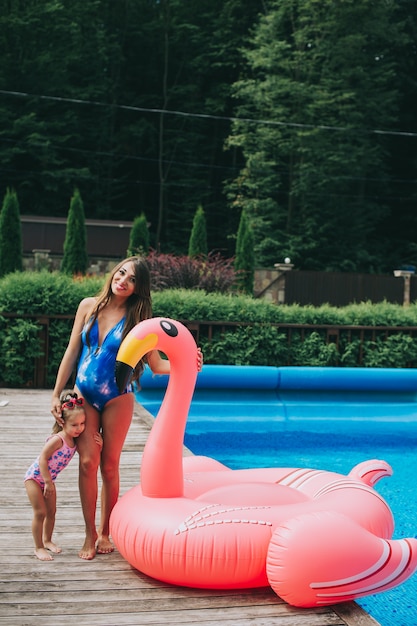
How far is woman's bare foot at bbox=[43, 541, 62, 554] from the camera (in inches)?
135

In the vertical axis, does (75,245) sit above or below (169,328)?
below

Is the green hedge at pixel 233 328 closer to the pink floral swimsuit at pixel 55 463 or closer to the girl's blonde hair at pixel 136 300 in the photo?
the girl's blonde hair at pixel 136 300

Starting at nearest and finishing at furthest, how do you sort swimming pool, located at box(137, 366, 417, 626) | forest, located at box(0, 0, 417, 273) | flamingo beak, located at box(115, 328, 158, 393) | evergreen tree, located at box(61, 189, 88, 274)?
1. flamingo beak, located at box(115, 328, 158, 393)
2. swimming pool, located at box(137, 366, 417, 626)
3. evergreen tree, located at box(61, 189, 88, 274)
4. forest, located at box(0, 0, 417, 273)

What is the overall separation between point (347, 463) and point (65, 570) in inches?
186

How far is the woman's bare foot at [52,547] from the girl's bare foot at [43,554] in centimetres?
6

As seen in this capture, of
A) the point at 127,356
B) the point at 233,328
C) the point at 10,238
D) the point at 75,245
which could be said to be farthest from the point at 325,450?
the point at 75,245

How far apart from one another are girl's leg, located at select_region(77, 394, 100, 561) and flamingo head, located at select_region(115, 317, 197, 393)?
355 mm

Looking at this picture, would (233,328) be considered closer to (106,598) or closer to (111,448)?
(111,448)

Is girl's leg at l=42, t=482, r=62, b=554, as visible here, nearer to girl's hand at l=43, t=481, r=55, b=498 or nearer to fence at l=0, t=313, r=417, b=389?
girl's hand at l=43, t=481, r=55, b=498

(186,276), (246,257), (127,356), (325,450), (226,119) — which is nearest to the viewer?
(127,356)

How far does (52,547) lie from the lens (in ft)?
11.3

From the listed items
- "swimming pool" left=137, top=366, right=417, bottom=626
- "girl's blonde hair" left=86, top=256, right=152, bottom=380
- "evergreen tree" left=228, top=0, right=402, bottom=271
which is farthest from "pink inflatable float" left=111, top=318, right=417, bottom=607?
"evergreen tree" left=228, top=0, right=402, bottom=271

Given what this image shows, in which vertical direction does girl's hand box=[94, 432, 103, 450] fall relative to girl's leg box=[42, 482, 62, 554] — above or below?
above

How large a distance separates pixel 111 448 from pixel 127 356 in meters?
0.60
